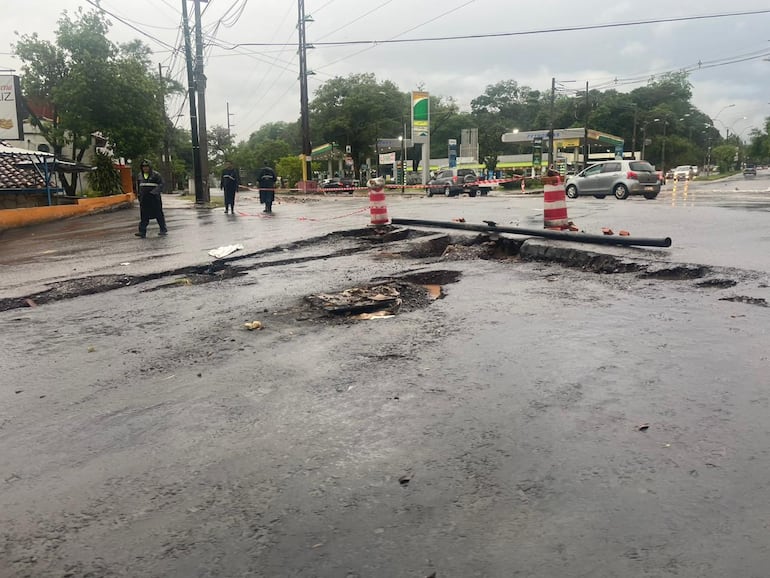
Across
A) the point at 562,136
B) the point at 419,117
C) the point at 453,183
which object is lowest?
the point at 453,183

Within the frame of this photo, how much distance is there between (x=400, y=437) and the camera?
10.7 feet

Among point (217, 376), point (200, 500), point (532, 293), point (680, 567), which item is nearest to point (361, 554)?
point (200, 500)

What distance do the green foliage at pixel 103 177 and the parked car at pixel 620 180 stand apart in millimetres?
24236

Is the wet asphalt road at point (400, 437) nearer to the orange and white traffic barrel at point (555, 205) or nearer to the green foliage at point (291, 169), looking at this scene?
the orange and white traffic barrel at point (555, 205)

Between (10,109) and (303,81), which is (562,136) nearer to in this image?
(303,81)

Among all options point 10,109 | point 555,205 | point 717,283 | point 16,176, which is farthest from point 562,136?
point 717,283

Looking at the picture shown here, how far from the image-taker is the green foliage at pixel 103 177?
3353 centimetres

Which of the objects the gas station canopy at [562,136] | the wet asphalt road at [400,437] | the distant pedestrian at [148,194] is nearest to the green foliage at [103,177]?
the distant pedestrian at [148,194]

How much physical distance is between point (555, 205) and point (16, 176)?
24.1 metres

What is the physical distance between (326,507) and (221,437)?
3.18 ft

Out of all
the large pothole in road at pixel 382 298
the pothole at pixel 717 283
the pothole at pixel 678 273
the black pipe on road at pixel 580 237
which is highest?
the black pipe on road at pixel 580 237

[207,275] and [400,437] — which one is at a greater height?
[207,275]

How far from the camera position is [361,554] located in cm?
232

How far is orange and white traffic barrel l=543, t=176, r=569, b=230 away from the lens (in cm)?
1004
